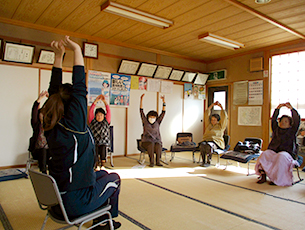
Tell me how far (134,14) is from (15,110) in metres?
2.85

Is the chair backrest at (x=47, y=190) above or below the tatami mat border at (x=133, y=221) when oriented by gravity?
above

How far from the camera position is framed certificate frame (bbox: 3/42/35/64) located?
4461mm

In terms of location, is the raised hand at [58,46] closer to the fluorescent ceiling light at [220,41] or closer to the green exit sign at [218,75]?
the fluorescent ceiling light at [220,41]

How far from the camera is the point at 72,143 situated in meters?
1.64

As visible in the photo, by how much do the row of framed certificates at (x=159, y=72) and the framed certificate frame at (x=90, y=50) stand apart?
2.22 feet

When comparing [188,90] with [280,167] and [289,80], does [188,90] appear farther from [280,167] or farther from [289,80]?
[280,167]

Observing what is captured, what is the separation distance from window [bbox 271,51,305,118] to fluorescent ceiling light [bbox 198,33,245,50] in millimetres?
1005

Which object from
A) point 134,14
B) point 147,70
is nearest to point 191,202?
point 134,14

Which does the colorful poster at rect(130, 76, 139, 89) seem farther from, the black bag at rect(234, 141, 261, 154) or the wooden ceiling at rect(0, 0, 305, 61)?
the black bag at rect(234, 141, 261, 154)

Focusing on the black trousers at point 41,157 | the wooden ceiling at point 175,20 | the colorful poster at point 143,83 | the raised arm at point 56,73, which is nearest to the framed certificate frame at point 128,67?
the colorful poster at point 143,83

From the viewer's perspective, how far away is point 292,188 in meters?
3.65

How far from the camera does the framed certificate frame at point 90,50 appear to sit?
5.34 m

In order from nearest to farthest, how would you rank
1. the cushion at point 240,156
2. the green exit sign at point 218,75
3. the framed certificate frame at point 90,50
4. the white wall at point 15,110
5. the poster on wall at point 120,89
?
the cushion at point 240,156 < the white wall at point 15,110 < the framed certificate frame at point 90,50 < the poster on wall at point 120,89 < the green exit sign at point 218,75

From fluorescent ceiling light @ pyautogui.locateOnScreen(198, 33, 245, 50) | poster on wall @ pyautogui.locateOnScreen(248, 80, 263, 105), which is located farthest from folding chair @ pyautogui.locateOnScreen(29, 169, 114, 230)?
poster on wall @ pyautogui.locateOnScreen(248, 80, 263, 105)
